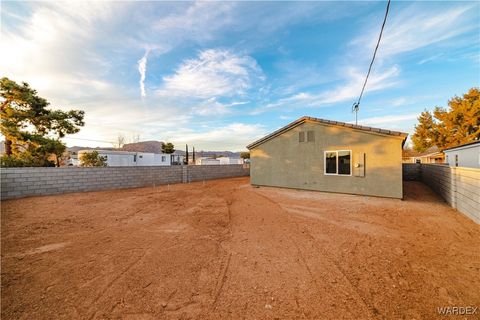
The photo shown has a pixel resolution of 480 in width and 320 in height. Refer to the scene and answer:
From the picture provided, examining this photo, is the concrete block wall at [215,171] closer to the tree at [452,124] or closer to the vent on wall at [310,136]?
the vent on wall at [310,136]

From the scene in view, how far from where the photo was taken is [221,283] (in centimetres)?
248

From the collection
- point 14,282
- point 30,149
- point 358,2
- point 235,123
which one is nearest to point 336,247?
point 14,282

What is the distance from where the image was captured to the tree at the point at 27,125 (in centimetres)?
1026

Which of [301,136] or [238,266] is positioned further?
[301,136]

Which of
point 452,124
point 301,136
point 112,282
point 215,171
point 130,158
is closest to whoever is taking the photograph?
point 112,282

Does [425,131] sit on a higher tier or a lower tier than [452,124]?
lower

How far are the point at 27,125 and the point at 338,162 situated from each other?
62.2ft

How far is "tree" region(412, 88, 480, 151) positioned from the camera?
1892 cm

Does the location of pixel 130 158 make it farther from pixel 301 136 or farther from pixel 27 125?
pixel 301 136

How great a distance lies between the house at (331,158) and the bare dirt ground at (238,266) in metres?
2.74

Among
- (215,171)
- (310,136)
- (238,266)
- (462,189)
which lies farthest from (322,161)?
(215,171)

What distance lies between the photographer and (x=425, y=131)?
22.5m

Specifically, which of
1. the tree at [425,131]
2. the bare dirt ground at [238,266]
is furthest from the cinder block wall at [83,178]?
the tree at [425,131]

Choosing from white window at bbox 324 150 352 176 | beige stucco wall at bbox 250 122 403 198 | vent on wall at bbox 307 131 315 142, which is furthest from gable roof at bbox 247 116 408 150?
white window at bbox 324 150 352 176
